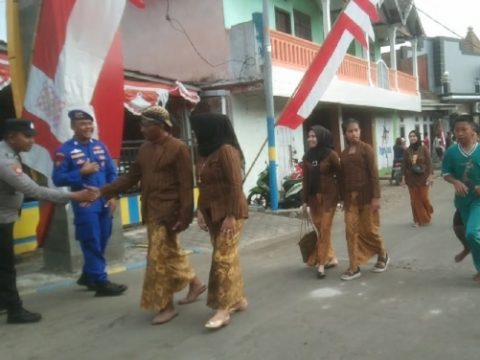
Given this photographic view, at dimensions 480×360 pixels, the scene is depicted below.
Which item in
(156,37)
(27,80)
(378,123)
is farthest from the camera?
(378,123)

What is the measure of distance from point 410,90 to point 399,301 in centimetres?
1925

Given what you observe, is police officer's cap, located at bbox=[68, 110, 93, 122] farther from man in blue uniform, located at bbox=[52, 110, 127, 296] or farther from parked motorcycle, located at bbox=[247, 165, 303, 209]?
parked motorcycle, located at bbox=[247, 165, 303, 209]

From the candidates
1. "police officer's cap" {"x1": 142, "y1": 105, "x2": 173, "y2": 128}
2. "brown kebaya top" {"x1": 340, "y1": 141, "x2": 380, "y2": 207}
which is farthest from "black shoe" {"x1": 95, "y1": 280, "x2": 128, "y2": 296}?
"brown kebaya top" {"x1": 340, "y1": 141, "x2": 380, "y2": 207}

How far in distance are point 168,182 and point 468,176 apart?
2905 mm

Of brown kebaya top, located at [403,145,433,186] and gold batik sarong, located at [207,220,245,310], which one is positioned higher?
brown kebaya top, located at [403,145,433,186]

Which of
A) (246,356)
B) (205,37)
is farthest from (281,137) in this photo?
(246,356)

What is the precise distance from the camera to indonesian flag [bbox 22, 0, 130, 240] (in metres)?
5.52

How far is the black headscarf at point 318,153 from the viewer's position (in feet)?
18.9

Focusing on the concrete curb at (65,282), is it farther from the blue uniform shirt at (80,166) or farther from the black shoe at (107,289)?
the blue uniform shirt at (80,166)

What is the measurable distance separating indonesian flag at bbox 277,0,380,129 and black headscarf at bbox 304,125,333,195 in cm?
264

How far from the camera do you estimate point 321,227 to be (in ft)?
19.1

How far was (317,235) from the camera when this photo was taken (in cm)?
593

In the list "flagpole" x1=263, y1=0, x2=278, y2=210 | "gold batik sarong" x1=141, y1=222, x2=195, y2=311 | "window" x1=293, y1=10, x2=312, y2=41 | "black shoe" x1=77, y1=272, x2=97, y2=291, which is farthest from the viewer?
"window" x1=293, y1=10, x2=312, y2=41

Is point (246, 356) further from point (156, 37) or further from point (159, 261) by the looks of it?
point (156, 37)
